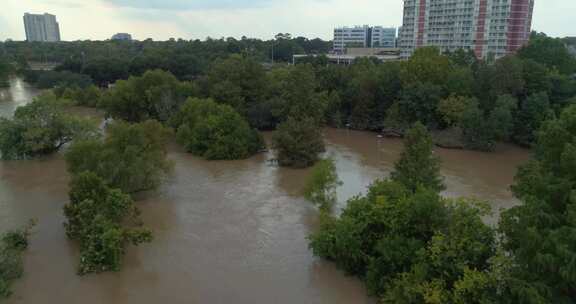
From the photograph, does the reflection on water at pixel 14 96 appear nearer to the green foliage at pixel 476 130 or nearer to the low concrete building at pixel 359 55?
the green foliage at pixel 476 130

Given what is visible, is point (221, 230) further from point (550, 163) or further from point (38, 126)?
point (38, 126)

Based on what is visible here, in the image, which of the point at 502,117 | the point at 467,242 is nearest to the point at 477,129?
the point at 502,117

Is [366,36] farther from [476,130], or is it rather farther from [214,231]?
[214,231]

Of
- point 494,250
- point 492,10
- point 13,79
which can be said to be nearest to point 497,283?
point 494,250

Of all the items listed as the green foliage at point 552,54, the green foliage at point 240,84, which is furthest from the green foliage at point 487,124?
the green foliage at point 240,84

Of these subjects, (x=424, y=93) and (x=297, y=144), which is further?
(x=424, y=93)

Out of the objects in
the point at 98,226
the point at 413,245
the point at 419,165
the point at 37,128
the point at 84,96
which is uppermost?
the point at 419,165
